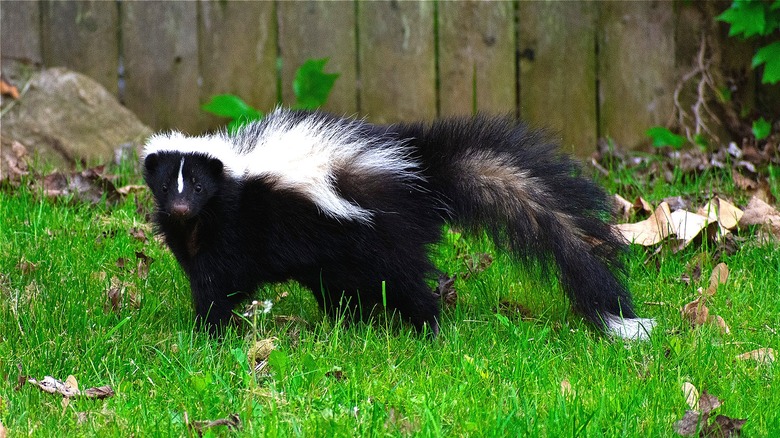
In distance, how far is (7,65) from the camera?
816 centimetres

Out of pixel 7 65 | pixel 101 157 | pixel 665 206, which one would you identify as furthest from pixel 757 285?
pixel 7 65

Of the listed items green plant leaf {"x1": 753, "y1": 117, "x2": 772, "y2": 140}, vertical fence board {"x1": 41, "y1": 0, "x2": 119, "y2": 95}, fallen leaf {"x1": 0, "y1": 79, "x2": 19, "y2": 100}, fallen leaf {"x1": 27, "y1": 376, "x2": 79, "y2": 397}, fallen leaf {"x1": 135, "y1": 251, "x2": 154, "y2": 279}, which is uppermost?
vertical fence board {"x1": 41, "y1": 0, "x2": 119, "y2": 95}

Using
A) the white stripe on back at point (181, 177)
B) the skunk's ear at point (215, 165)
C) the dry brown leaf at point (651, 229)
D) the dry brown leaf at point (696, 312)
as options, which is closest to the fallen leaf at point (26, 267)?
the white stripe on back at point (181, 177)

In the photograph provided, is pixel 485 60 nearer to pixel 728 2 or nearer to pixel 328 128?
pixel 728 2

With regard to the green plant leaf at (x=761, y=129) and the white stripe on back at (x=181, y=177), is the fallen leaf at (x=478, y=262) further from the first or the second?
the green plant leaf at (x=761, y=129)

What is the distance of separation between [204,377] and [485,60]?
15.3 feet

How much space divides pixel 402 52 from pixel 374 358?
4102 mm

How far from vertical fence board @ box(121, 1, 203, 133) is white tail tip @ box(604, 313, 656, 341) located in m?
4.52

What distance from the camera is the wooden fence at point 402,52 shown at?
7898 millimetres

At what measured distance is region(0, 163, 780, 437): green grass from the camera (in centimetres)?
356

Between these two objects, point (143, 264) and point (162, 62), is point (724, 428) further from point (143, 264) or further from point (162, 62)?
point (162, 62)

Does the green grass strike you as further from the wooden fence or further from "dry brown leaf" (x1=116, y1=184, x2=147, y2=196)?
the wooden fence

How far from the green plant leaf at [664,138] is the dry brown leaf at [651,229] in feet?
6.72

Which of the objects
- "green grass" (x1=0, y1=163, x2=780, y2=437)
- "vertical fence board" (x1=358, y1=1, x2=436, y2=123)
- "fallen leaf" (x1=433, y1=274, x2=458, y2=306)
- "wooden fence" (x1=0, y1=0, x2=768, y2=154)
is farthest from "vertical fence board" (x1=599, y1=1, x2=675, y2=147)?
"fallen leaf" (x1=433, y1=274, x2=458, y2=306)
